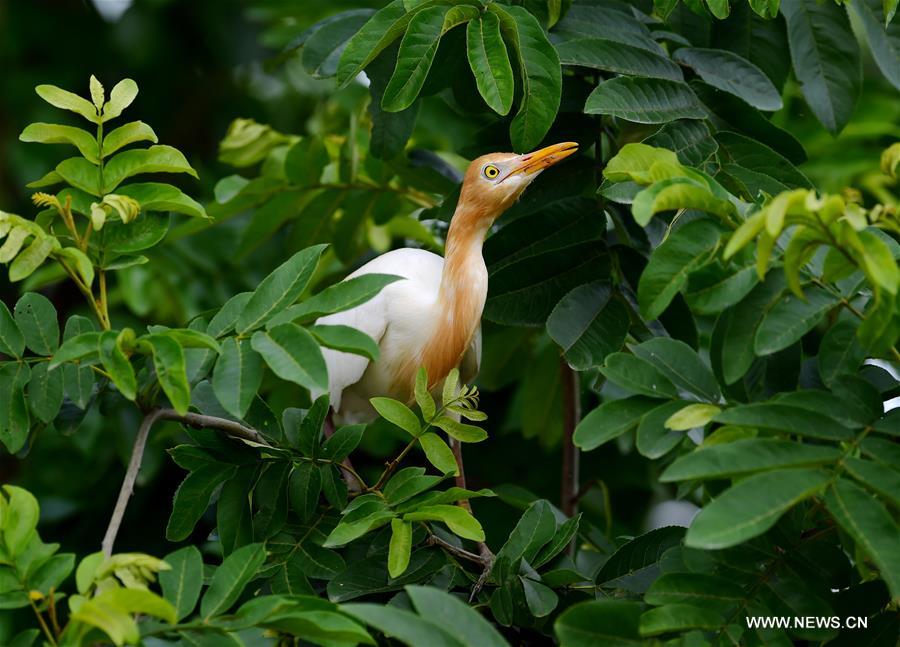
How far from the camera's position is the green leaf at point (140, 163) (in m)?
2.37

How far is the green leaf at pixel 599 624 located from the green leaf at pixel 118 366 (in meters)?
0.81

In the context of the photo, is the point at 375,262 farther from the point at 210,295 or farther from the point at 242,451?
the point at 210,295

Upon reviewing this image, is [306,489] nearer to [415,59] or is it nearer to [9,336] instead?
[9,336]

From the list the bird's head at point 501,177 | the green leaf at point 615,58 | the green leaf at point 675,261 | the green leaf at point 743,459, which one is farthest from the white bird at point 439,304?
the green leaf at point 743,459

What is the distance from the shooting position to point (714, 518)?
164 centimetres

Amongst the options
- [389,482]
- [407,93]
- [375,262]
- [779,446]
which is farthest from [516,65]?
[779,446]

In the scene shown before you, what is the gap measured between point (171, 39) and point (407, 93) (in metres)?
3.73

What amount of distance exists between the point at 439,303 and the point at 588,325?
0.51 metres

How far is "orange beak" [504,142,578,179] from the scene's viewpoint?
2877mm

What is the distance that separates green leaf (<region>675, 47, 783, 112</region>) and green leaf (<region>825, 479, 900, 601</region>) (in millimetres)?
1346

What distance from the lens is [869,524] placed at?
1.70 m

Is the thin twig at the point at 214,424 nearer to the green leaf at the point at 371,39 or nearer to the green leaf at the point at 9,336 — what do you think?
the green leaf at the point at 9,336

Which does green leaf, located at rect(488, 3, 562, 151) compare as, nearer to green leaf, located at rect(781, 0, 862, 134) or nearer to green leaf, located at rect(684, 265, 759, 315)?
green leaf, located at rect(684, 265, 759, 315)

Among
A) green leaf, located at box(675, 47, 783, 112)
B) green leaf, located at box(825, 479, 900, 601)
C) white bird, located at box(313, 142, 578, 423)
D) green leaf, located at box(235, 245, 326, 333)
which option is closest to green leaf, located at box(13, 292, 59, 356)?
green leaf, located at box(235, 245, 326, 333)
